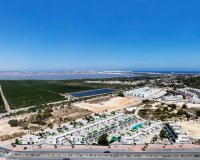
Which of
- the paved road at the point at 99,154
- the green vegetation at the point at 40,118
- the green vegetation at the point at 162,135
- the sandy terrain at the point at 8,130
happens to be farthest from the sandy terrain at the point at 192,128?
the sandy terrain at the point at 8,130

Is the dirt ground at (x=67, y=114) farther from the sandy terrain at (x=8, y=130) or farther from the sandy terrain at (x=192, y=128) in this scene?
the sandy terrain at (x=192, y=128)

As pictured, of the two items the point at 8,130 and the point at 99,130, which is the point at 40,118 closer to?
the point at 8,130

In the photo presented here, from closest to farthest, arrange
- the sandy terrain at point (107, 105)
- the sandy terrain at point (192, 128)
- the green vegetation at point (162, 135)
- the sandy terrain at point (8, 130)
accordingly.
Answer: the green vegetation at point (162, 135) → the sandy terrain at point (192, 128) → the sandy terrain at point (8, 130) → the sandy terrain at point (107, 105)

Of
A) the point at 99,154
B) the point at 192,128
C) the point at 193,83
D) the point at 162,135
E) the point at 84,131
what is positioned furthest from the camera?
the point at 193,83

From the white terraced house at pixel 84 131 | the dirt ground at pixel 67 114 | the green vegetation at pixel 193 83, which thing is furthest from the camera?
the green vegetation at pixel 193 83

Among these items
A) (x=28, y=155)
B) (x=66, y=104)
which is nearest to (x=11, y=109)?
(x=66, y=104)

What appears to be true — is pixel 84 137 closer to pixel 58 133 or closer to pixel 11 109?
pixel 58 133

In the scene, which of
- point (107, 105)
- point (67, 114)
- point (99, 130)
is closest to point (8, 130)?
point (67, 114)

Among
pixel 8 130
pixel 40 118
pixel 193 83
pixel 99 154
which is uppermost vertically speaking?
pixel 193 83

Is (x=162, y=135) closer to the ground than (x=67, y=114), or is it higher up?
higher up

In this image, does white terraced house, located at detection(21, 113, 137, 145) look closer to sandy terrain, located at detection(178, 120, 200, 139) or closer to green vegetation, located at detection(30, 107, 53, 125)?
green vegetation, located at detection(30, 107, 53, 125)
